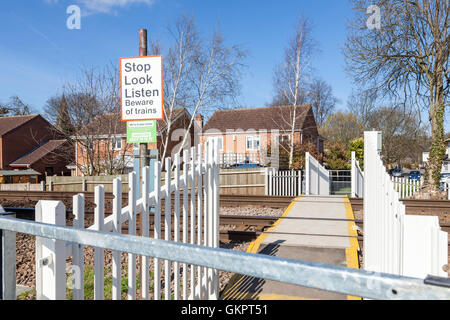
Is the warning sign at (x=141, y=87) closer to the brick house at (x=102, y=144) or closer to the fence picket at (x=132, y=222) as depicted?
the fence picket at (x=132, y=222)

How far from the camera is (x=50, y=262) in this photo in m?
1.60

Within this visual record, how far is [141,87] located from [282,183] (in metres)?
10.8

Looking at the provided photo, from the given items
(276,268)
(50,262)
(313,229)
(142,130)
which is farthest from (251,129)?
(276,268)

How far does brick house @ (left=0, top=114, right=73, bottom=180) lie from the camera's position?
32375mm

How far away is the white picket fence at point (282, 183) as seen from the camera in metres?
14.7

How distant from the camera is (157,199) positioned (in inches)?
103

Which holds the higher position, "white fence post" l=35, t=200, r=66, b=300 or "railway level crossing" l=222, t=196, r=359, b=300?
"white fence post" l=35, t=200, r=66, b=300

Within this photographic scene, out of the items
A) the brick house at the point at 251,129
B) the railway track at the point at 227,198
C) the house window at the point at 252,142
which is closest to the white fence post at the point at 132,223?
the railway track at the point at 227,198

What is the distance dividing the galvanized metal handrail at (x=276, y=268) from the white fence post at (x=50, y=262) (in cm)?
27

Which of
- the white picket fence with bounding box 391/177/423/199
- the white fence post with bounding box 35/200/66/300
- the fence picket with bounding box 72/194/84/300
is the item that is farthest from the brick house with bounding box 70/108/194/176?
the white fence post with bounding box 35/200/66/300

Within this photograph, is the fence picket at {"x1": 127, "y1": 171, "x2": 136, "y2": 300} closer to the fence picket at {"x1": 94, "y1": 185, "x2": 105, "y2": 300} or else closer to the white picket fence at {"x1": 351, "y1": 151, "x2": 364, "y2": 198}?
the fence picket at {"x1": 94, "y1": 185, "x2": 105, "y2": 300}

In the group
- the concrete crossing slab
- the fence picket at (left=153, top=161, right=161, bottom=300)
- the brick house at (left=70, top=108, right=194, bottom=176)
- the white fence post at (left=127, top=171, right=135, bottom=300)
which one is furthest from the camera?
the brick house at (left=70, top=108, right=194, bottom=176)

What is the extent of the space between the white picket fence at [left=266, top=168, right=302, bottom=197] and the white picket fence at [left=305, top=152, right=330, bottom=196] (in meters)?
1.29
